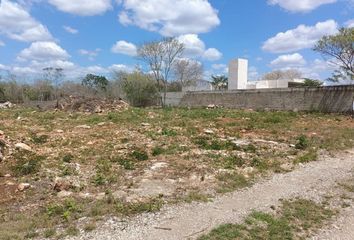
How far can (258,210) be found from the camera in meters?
6.41

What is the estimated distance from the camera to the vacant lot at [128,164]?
6199 mm

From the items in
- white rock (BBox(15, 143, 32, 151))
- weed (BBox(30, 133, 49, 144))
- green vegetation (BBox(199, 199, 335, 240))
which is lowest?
green vegetation (BBox(199, 199, 335, 240))

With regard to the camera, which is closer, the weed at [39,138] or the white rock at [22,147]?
the white rock at [22,147]

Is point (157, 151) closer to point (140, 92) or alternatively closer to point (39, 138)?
point (39, 138)

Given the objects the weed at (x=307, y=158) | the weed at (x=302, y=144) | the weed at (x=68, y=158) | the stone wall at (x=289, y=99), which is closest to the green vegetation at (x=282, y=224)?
the weed at (x=307, y=158)

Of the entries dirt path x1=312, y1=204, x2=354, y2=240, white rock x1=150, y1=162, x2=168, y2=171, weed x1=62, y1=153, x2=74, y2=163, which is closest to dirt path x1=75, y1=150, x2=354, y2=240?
dirt path x1=312, y1=204, x2=354, y2=240

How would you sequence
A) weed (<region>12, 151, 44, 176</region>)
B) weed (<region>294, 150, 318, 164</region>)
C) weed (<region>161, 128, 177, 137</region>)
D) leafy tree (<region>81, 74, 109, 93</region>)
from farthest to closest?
1. leafy tree (<region>81, 74, 109, 93</region>)
2. weed (<region>161, 128, 177, 137</region>)
3. weed (<region>294, 150, 318, 164</region>)
4. weed (<region>12, 151, 44, 176</region>)

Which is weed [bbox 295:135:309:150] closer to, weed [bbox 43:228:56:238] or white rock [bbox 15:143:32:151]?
white rock [bbox 15:143:32:151]

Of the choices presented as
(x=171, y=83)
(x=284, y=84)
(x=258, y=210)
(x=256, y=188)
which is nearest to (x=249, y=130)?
(x=256, y=188)

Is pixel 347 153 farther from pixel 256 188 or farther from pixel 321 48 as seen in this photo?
pixel 321 48

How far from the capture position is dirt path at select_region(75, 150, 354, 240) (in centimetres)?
539

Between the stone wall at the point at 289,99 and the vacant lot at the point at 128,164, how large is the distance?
628cm

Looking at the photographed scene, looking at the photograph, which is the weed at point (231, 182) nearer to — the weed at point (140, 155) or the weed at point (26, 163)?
the weed at point (140, 155)

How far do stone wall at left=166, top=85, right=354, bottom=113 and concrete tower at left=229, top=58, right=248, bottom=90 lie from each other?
7.08 meters
